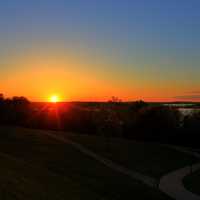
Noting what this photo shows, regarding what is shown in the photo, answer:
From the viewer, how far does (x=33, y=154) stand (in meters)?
23.9

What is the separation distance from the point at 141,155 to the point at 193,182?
9765 millimetres

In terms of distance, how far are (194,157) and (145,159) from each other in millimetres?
6575

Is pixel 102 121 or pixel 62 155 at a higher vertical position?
pixel 102 121

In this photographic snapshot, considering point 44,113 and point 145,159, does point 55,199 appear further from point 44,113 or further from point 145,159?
point 44,113

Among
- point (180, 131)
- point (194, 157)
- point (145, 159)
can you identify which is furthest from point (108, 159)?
point (180, 131)

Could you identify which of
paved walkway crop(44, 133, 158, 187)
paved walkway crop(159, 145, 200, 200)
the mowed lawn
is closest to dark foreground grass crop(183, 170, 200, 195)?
paved walkway crop(159, 145, 200, 200)

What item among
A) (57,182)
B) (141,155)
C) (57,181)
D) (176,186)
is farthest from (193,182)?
(57,182)

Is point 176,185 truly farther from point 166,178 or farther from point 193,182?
point 166,178

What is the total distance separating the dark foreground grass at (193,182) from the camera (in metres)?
19.4

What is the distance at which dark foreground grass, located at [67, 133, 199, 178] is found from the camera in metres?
26.6

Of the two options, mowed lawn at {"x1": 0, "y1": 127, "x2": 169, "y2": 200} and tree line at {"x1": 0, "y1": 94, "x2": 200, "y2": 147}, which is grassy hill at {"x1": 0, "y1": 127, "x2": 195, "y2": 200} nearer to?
mowed lawn at {"x1": 0, "y1": 127, "x2": 169, "y2": 200}

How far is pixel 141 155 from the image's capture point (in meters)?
31.2

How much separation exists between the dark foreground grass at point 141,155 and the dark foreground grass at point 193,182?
193cm

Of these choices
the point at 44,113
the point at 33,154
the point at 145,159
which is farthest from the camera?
the point at 44,113
